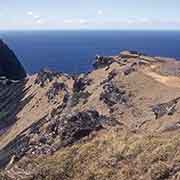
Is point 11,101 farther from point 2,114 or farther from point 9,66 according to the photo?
point 9,66

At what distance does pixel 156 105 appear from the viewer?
58375mm

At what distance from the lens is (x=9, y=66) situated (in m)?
153

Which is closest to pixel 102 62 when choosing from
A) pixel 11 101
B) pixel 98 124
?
→ pixel 11 101

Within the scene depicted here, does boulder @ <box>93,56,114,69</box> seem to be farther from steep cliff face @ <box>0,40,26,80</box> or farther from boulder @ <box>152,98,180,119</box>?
steep cliff face @ <box>0,40,26,80</box>

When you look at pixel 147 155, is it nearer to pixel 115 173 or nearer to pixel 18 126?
pixel 115 173

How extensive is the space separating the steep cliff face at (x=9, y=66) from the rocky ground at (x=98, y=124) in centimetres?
2630

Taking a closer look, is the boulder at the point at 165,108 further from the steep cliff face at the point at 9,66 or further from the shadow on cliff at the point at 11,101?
the steep cliff face at the point at 9,66

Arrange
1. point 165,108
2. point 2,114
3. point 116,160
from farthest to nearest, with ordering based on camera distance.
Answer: point 2,114, point 165,108, point 116,160

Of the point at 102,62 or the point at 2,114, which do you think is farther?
the point at 102,62

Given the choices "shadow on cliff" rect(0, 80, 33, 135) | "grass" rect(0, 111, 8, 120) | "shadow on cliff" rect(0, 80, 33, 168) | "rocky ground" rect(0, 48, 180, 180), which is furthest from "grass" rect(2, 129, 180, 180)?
"grass" rect(0, 111, 8, 120)

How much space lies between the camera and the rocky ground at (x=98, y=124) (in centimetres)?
2828

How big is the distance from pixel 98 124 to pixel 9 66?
385ft

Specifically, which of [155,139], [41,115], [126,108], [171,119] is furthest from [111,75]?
[155,139]

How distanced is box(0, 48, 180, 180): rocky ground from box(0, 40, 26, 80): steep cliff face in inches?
1035
